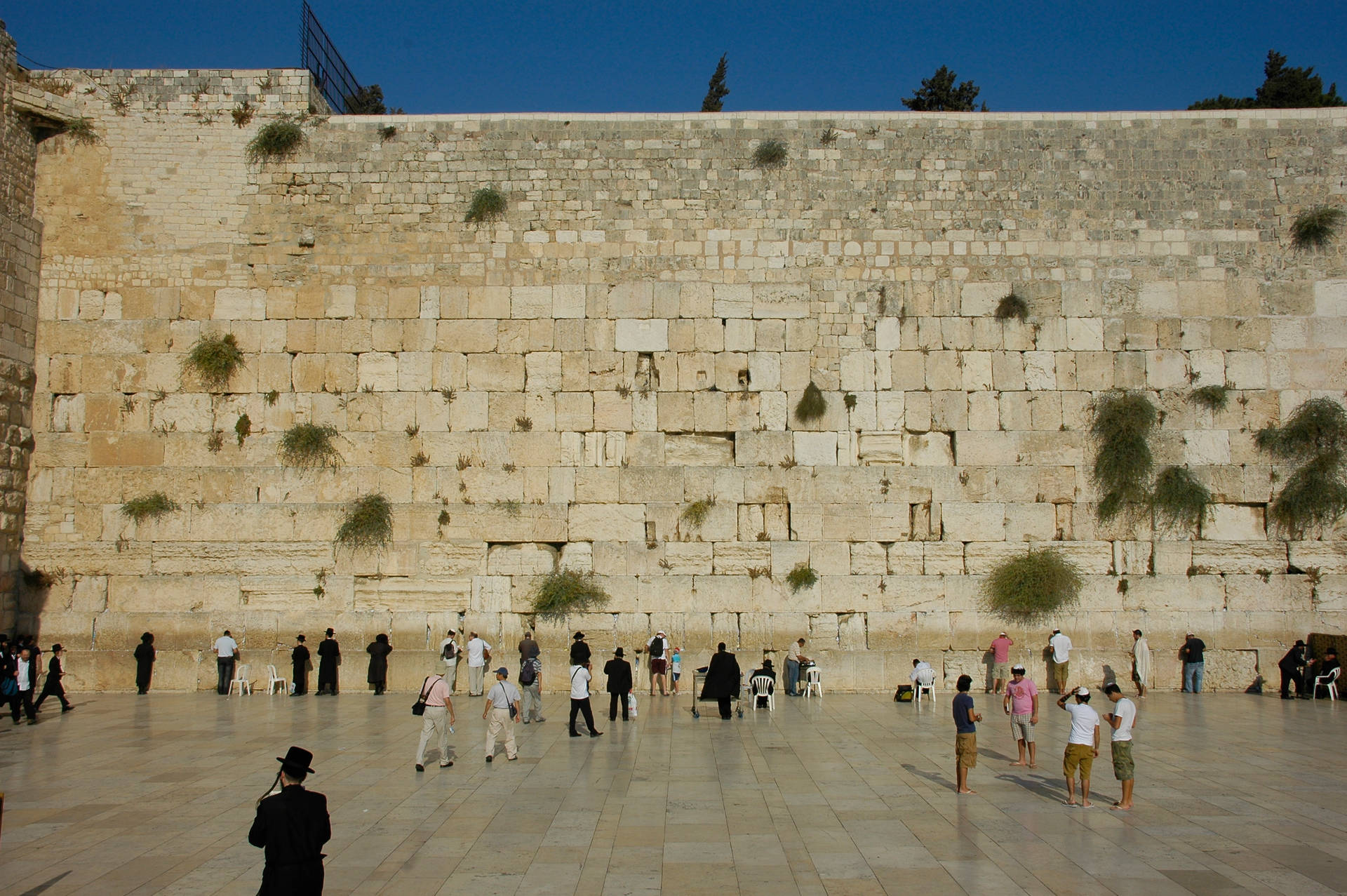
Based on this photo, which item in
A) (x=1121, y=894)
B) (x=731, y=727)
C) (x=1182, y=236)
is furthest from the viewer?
(x=1182, y=236)

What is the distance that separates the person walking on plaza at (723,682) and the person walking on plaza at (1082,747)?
4715 mm

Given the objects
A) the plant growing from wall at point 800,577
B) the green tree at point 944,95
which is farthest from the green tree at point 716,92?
the plant growing from wall at point 800,577

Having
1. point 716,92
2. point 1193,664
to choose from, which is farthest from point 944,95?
point 1193,664

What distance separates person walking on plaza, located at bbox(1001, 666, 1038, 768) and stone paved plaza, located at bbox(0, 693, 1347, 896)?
22 centimetres

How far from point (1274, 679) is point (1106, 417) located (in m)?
4.42

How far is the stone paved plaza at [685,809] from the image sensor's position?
19.4ft

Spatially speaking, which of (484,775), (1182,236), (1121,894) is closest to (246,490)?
(484,775)

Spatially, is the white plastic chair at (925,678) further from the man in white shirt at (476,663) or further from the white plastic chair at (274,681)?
the white plastic chair at (274,681)

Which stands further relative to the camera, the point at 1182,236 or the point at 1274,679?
the point at 1182,236

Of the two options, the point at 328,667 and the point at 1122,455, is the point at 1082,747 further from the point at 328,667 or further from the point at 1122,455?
the point at 328,667

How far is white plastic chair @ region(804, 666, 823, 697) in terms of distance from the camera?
43.2 ft

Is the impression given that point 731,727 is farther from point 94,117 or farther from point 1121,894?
point 94,117

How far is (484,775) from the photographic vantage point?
341 inches

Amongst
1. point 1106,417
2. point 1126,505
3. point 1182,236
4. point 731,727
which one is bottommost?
point 731,727
